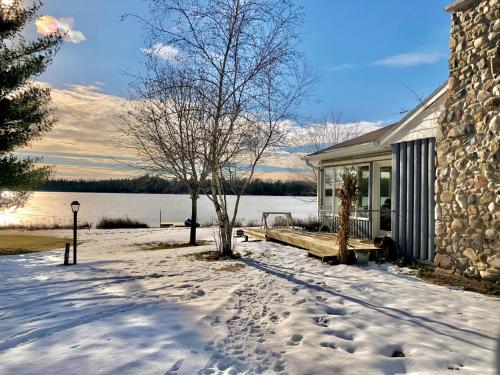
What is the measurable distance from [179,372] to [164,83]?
329 inches

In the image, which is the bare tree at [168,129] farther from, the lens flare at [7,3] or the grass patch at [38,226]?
the grass patch at [38,226]

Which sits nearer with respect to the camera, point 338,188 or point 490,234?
point 490,234

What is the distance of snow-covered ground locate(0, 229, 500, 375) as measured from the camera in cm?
309

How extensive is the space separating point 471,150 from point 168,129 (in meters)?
7.88

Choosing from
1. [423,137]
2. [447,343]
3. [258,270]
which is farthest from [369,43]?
[447,343]

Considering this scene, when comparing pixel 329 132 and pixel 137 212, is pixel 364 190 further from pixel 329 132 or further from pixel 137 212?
pixel 137 212

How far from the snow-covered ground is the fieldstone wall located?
29.9 inches

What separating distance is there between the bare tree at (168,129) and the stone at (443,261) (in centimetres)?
533

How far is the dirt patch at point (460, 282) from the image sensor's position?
5.29 m

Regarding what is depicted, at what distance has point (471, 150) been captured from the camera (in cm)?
579

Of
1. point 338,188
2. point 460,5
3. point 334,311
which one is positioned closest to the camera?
point 334,311

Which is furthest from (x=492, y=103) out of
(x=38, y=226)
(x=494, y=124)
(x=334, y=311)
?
(x=38, y=226)

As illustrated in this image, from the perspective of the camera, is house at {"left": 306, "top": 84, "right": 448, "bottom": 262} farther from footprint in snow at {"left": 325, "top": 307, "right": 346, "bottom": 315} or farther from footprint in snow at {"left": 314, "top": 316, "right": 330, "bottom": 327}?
footprint in snow at {"left": 314, "top": 316, "right": 330, "bottom": 327}

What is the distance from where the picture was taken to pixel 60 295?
574 centimetres
